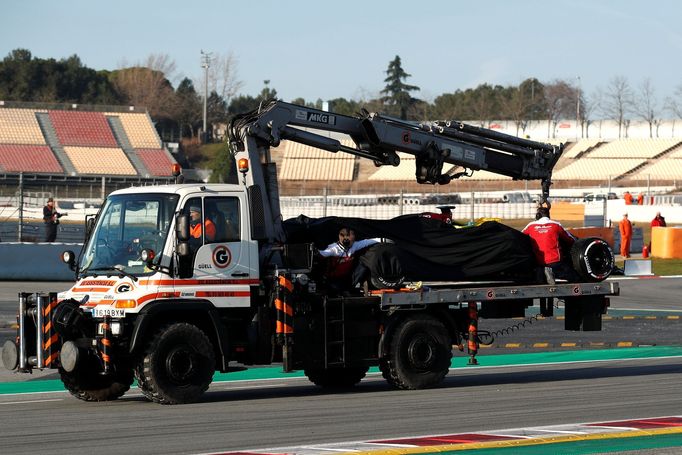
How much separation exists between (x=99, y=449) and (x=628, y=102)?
426 feet

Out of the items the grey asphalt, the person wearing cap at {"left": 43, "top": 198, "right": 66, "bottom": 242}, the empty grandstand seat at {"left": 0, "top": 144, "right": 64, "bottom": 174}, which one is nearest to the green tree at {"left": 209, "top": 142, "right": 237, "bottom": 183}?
the empty grandstand seat at {"left": 0, "top": 144, "right": 64, "bottom": 174}

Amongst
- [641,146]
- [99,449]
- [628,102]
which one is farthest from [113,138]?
[99,449]

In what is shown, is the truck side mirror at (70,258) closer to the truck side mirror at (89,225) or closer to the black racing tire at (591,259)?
the truck side mirror at (89,225)

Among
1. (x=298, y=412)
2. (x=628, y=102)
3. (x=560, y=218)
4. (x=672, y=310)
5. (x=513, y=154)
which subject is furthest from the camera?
(x=628, y=102)

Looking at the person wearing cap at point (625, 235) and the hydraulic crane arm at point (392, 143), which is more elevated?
the hydraulic crane arm at point (392, 143)

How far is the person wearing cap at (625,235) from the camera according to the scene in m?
41.8

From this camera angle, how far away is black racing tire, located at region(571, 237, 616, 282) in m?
14.9

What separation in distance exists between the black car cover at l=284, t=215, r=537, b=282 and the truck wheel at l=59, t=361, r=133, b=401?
261 centimetres

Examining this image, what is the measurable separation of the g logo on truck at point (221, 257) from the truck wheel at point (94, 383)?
1.52m

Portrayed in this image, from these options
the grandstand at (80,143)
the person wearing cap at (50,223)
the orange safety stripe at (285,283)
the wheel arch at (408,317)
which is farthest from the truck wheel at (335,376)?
the grandstand at (80,143)

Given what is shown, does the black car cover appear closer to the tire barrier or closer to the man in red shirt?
the man in red shirt

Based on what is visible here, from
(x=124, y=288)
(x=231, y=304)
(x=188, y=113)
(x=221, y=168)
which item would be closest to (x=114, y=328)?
(x=124, y=288)

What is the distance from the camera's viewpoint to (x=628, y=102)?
13325cm

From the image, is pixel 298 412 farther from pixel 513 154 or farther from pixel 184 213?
pixel 513 154
